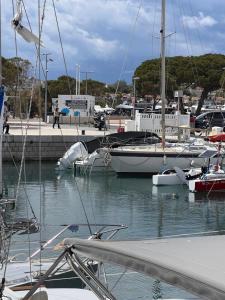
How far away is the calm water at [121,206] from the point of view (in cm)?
1645

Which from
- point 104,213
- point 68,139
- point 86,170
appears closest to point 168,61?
point 68,139

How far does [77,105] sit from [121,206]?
27.6 m

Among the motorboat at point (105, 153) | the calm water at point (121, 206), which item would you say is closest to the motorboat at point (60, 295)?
the calm water at point (121, 206)

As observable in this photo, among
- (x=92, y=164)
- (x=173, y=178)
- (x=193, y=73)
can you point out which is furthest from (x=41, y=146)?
(x=193, y=73)

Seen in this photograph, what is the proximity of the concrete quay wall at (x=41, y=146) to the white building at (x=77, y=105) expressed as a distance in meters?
14.3

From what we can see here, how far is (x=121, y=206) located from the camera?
67.8 ft

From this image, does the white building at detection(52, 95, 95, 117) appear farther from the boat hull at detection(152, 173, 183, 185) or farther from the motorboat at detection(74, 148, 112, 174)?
the boat hull at detection(152, 173, 183, 185)

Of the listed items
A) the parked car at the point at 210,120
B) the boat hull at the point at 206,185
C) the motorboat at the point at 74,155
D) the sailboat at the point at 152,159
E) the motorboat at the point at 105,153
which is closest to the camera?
the boat hull at the point at 206,185

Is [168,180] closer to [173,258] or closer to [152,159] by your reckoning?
[152,159]

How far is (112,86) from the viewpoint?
116375 mm

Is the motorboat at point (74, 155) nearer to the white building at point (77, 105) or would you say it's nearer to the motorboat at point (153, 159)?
the motorboat at point (153, 159)

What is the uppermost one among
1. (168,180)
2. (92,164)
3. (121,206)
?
(92,164)

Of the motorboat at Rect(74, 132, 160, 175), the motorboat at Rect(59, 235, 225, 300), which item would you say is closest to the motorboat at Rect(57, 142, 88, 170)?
the motorboat at Rect(74, 132, 160, 175)

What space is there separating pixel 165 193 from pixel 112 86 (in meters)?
94.3
